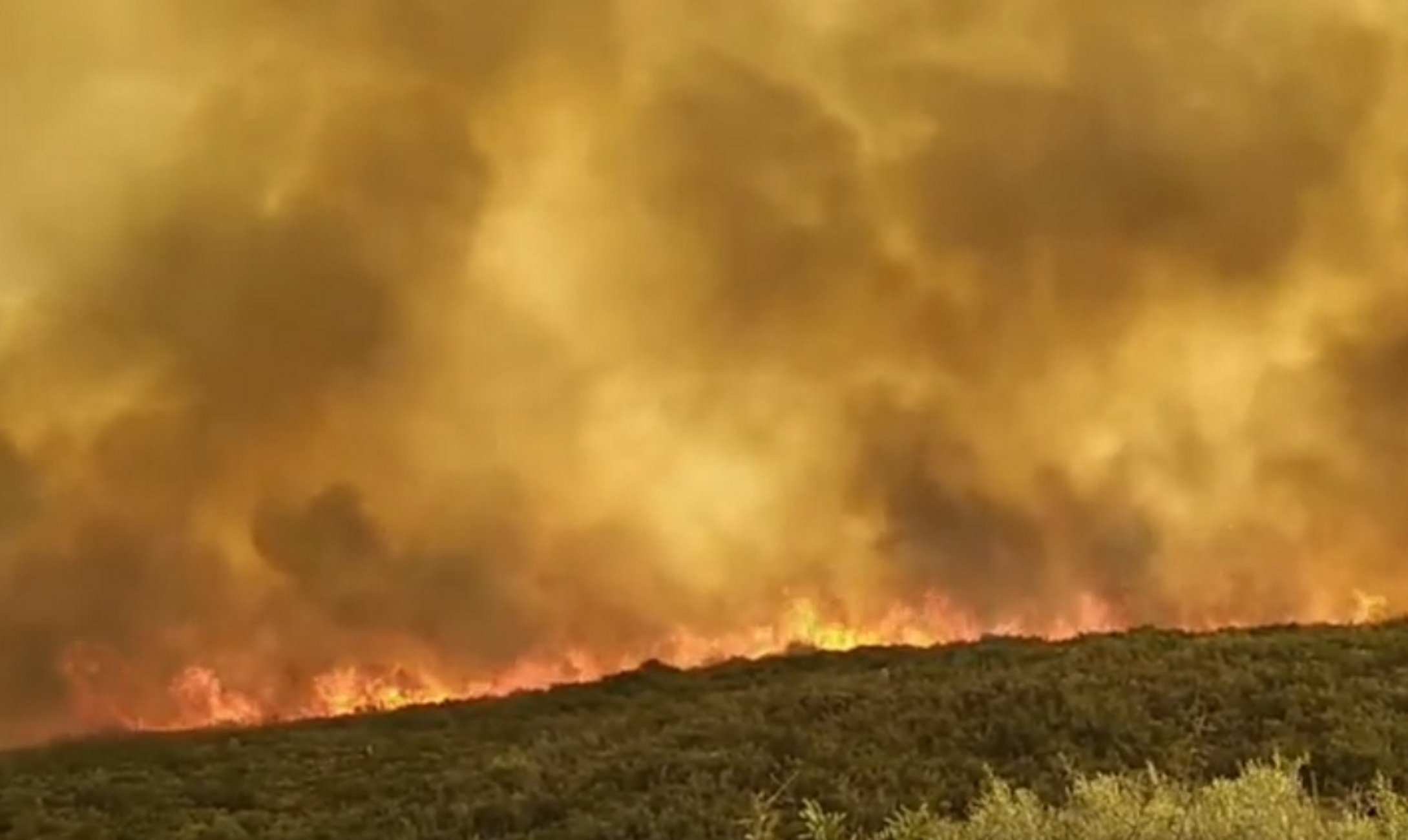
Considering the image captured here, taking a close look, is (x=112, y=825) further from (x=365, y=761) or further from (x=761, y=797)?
(x=761, y=797)

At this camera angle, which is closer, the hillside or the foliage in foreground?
the foliage in foreground

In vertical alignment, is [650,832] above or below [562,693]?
below

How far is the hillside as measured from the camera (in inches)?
1232

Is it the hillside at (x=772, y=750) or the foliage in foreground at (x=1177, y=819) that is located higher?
the hillside at (x=772, y=750)

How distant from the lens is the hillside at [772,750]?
31281mm

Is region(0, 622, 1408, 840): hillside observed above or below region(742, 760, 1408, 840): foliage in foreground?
above

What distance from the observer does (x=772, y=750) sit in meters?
35.2

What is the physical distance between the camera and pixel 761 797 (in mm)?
30391

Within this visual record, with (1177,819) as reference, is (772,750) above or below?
above

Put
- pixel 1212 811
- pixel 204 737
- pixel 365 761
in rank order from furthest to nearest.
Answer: pixel 204 737 → pixel 365 761 → pixel 1212 811

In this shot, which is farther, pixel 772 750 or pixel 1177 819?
pixel 772 750

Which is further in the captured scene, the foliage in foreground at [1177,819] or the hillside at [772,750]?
the hillside at [772,750]

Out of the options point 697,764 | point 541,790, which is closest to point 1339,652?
point 697,764

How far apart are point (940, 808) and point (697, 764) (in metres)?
6.52
